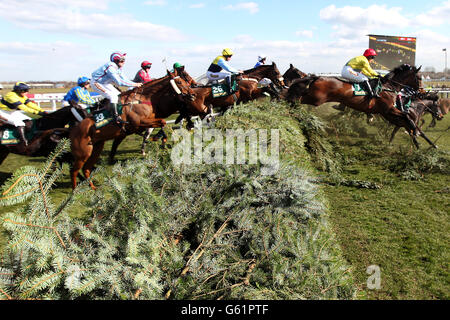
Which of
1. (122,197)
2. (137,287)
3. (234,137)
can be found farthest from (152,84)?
(137,287)

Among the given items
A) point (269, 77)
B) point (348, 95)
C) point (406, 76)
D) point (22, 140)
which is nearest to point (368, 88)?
point (348, 95)

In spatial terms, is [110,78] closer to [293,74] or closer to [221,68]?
[221,68]

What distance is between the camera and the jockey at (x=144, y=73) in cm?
1002

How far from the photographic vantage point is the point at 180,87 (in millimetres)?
6504

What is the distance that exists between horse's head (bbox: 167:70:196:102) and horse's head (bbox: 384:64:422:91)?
635cm

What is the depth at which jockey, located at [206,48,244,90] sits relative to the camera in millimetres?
9625

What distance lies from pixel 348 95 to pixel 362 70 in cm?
91

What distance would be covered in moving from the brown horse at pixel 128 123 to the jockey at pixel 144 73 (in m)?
3.74

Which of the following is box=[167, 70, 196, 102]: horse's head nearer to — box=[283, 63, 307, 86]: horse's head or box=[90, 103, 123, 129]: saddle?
box=[90, 103, 123, 129]: saddle

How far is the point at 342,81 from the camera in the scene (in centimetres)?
884

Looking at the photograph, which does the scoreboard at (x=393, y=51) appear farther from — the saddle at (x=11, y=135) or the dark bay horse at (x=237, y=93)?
the saddle at (x=11, y=135)

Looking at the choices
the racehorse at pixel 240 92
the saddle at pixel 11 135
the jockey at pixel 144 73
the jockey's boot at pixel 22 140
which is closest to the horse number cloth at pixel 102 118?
the saddle at pixel 11 135
